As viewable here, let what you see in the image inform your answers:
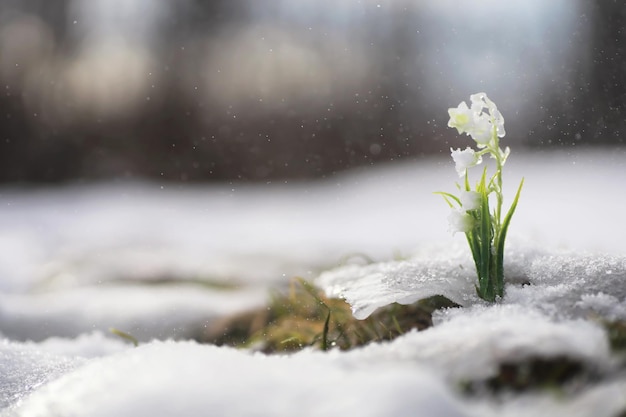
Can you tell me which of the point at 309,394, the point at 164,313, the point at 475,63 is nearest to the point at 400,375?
the point at 309,394

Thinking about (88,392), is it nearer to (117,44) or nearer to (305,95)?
(305,95)

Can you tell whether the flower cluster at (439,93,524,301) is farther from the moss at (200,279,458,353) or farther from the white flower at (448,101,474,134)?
the moss at (200,279,458,353)

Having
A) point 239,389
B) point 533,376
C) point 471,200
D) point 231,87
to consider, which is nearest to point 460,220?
point 471,200

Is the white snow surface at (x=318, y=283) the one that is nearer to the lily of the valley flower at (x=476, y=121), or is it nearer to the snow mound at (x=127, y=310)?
the snow mound at (x=127, y=310)

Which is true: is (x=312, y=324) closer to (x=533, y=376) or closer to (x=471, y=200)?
(x=471, y=200)

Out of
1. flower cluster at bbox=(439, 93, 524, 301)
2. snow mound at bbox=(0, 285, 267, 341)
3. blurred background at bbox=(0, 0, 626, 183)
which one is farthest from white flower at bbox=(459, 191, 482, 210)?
blurred background at bbox=(0, 0, 626, 183)

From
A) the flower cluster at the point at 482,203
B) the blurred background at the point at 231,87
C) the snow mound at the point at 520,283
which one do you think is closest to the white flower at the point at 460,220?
the flower cluster at the point at 482,203
